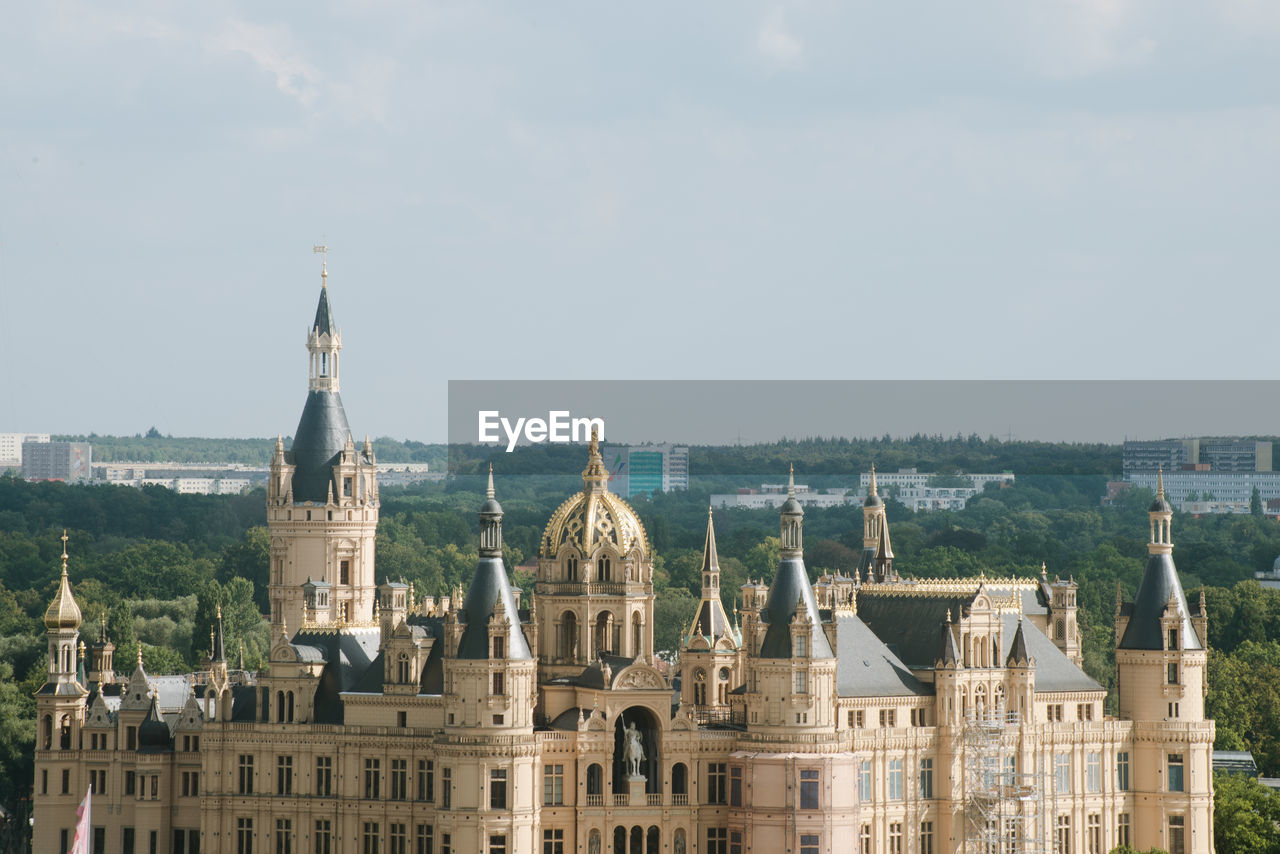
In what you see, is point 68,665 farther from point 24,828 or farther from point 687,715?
point 687,715

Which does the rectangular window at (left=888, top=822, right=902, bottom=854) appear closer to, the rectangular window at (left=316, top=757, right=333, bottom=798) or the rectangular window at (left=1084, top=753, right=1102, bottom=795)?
the rectangular window at (left=1084, top=753, right=1102, bottom=795)

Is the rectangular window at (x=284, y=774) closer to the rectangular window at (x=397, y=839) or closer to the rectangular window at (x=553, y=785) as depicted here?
the rectangular window at (x=397, y=839)

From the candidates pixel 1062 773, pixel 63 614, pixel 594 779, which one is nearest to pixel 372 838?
pixel 594 779

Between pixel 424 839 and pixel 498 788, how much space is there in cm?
620

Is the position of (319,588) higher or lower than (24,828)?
higher

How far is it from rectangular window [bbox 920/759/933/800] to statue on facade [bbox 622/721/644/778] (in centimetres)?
1266

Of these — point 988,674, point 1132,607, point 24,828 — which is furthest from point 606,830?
point 24,828

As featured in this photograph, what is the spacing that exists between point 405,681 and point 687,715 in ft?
39.7

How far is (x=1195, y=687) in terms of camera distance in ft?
411

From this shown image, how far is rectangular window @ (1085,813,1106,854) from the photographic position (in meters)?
124

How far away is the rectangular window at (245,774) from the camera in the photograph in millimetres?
121125

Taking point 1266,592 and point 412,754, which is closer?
point 412,754

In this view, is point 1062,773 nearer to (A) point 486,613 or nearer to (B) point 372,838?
(A) point 486,613

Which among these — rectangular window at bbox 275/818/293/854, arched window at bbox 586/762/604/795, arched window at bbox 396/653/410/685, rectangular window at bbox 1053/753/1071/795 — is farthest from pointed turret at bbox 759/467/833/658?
rectangular window at bbox 275/818/293/854
